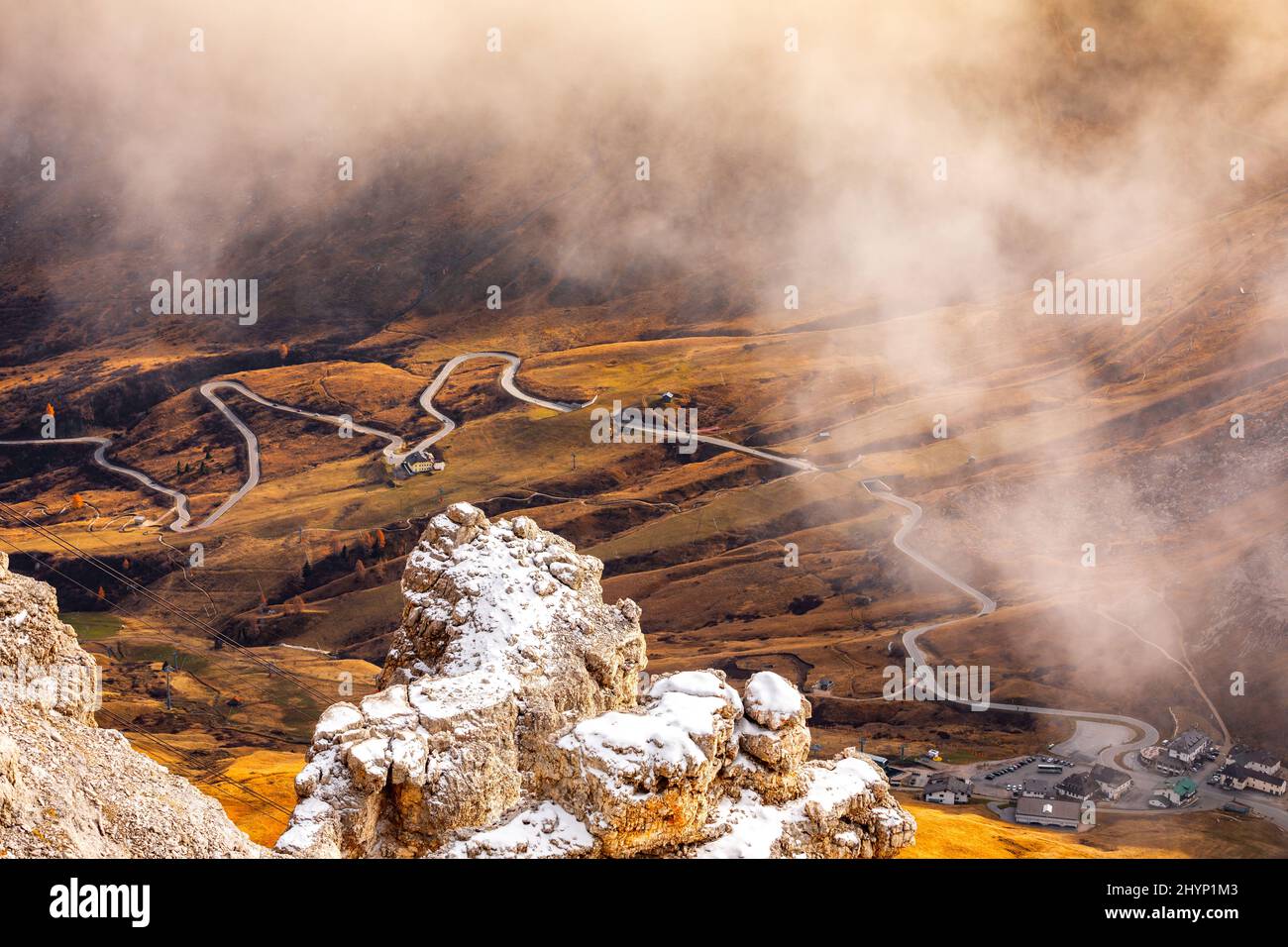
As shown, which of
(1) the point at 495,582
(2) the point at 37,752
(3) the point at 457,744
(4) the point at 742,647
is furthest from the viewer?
(4) the point at 742,647

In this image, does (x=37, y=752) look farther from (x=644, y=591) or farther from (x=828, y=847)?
(x=644, y=591)

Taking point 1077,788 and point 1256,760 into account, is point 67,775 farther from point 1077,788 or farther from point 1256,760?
point 1256,760

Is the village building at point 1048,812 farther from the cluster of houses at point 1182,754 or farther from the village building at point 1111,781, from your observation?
the cluster of houses at point 1182,754

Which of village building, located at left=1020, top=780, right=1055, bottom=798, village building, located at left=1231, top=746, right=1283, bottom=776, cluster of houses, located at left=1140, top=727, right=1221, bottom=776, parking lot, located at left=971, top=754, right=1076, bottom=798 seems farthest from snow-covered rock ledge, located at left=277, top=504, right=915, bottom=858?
village building, located at left=1231, top=746, right=1283, bottom=776

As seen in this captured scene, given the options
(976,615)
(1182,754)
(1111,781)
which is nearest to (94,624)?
(976,615)

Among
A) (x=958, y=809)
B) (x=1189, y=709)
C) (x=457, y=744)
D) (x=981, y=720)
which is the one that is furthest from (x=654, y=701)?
(x=1189, y=709)

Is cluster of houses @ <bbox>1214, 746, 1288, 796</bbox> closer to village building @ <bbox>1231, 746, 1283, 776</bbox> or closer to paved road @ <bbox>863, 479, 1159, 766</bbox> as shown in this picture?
village building @ <bbox>1231, 746, 1283, 776</bbox>
